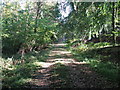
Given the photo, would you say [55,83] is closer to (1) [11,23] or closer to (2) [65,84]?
(2) [65,84]

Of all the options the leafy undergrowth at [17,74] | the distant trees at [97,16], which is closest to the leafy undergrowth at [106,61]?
the distant trees at [97,16]

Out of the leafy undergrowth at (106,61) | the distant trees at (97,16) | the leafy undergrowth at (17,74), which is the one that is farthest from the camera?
the distant trees at (97,16)

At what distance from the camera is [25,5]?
12.1m

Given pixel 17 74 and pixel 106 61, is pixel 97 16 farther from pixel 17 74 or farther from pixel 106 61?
pixel 17 74

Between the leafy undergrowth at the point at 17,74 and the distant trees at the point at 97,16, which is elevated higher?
the distant trees at the point at 97,16

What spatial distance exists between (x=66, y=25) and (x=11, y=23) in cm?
548

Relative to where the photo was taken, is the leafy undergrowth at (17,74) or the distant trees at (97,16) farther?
the distant trees at (97,16)

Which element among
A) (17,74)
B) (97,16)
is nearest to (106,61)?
(97,16)

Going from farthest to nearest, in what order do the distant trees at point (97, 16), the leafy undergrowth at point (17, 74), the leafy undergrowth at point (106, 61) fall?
the distant trees at point (97, 16)
the leafy undergrowth at point (106, 61)
the leafy undergrowth at point (17, 74)

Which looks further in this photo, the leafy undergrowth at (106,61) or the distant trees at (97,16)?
the distant trees at (97,16)

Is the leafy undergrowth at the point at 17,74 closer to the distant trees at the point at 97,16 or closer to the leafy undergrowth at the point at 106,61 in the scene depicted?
the leafy undergrowth at the point at 106,61

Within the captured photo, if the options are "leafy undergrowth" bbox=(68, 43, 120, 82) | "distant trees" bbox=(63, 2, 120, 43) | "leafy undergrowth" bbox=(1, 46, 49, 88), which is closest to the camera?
"leafy undergrowth" bbox=(1, 46, 49, 88)

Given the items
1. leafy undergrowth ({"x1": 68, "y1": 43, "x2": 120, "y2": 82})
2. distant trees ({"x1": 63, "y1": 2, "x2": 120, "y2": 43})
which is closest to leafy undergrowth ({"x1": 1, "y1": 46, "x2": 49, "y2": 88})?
leafy undergrowth ({"x1": 68, "y1": 43, "x2": 120, "y2": 82})

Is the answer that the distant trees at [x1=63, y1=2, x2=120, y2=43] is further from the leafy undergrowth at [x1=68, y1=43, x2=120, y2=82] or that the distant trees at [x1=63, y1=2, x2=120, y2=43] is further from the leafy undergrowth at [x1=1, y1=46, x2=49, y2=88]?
the leafy undergrowth at [x1=1, y1=46, x2=49, y2=88]
